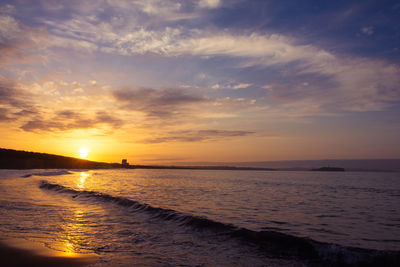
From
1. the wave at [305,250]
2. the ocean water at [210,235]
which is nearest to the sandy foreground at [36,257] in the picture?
the ocean water at [210,235]

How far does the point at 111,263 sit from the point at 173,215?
8.44 metres

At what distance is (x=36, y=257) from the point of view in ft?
26.2

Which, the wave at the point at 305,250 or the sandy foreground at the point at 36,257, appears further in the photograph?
the wave at the point at 305,250

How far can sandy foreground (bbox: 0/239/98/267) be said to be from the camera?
756 centimetres

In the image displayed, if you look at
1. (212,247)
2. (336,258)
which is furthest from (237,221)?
(336,258)

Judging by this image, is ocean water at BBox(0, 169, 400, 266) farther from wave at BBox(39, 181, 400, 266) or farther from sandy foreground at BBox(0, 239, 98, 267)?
sandy foreground at BBox(0, 239, 98, 267)

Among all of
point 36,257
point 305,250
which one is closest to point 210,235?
point 305,250

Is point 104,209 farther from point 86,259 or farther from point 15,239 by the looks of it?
point 86,259

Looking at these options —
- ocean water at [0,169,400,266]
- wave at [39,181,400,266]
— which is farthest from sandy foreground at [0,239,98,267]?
wave at [39,181,400,266]

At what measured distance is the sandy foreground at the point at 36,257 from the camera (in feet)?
24.8

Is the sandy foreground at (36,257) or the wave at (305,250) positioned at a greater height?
the sandy foreground at (36,257)

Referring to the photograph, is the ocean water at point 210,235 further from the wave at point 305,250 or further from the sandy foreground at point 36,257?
the sandy foreground at point 36,257

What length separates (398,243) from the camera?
11.5 meters

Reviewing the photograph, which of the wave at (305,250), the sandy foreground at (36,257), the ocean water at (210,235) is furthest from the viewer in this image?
the wave at (305,250)
